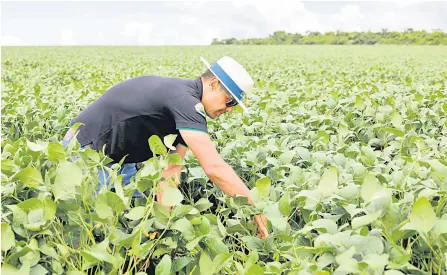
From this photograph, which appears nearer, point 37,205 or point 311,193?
point 37,205

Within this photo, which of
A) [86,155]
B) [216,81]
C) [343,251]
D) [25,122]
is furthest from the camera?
[25,122]

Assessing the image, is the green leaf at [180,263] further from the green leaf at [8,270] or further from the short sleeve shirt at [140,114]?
the short sleeve shirt at [140,114]

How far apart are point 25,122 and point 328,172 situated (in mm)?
2925

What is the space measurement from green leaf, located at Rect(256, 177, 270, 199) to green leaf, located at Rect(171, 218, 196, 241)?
34 centimetres

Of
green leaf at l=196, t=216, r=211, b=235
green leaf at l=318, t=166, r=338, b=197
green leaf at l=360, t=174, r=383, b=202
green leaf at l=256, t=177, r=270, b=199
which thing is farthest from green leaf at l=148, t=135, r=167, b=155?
green leaf at l=360, t=174, r=383, b=202

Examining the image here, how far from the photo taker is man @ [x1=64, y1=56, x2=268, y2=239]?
2330 millimetres

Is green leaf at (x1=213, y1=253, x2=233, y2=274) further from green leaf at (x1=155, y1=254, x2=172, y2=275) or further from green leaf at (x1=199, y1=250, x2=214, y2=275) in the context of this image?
green leaf at (x1=155, y1=254, x2=172, y2=275)

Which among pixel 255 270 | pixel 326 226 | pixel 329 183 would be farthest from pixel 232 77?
pixel 255 270

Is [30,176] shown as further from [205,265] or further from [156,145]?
[205,265]

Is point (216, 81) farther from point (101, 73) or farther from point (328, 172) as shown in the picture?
point (101, 73)

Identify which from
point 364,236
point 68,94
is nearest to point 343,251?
point 364,236

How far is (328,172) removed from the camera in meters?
1.73

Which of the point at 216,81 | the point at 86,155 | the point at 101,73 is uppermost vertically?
the point at 216,81

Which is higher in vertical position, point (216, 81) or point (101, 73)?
point (216, 81)
